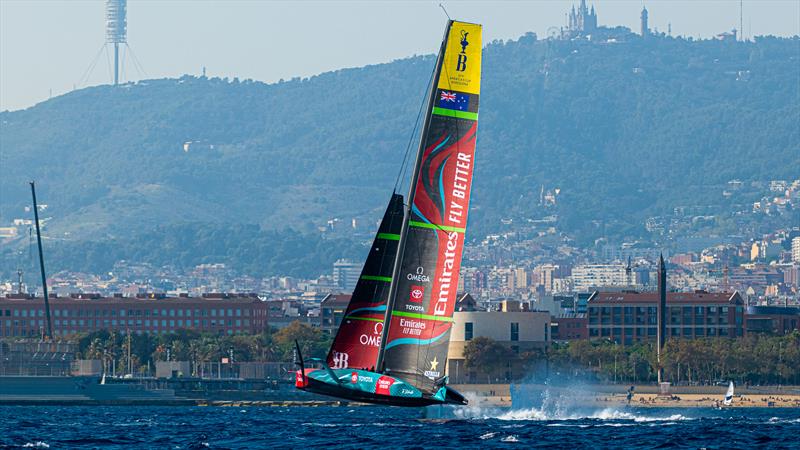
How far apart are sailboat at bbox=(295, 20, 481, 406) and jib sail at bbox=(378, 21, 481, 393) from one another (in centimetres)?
2

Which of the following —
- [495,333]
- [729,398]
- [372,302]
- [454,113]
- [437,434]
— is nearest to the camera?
[454,113]

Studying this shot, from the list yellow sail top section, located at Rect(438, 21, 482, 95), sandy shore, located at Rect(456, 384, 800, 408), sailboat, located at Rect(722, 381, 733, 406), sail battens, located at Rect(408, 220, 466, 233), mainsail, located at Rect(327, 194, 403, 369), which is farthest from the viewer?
sandy shore, located at Rect(456, 384, 800, 408)

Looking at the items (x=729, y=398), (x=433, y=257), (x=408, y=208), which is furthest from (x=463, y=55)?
(x=729, y=398)

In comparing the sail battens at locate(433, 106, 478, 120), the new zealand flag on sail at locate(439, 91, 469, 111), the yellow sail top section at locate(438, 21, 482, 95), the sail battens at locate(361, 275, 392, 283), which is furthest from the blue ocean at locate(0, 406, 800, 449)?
the yellow sail top section at locate(438, 21, 482, 95)

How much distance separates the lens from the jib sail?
52.3 metres

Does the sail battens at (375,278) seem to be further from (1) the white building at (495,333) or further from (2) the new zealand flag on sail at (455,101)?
(1) the white building at (495,333)

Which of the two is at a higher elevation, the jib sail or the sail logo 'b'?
the sail logo 'b'

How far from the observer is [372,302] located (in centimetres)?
5519

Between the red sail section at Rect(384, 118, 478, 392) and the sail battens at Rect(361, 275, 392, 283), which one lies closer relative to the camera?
the red sail section at Rect(384, 118, 478, 392)

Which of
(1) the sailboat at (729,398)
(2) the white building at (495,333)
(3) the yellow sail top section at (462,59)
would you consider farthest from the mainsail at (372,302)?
(2) the white building at (495,333)

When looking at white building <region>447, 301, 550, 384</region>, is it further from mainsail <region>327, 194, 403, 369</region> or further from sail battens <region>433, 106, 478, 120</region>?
sail battens <region>433, 106, 478, 120</region>

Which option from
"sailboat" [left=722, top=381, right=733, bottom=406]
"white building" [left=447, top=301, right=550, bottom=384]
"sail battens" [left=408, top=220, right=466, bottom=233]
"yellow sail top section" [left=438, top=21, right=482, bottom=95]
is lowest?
"sailboat" [left=722, top=381, right=733, bottom=406]

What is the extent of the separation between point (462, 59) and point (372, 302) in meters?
7.17

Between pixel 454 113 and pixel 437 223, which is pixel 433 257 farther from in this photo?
pixel 454 113
